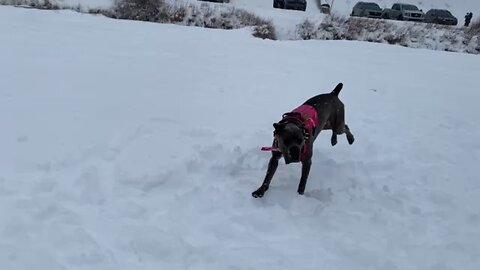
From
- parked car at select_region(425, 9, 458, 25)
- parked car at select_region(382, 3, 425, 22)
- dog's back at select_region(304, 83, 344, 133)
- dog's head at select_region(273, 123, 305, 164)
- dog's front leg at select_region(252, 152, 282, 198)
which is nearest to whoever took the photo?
dog's head at select_region(273, 123, 305, 164)

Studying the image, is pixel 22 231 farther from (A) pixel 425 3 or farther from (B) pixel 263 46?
(A) pixel 425 3

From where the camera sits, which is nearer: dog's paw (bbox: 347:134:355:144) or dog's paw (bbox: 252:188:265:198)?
dog's paw (bbox: 252:188:265:198)

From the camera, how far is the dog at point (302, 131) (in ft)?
13.3

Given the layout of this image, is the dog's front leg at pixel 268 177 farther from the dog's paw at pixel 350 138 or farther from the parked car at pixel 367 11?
the parked car at pixel 367 11

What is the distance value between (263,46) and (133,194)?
27.2 ft

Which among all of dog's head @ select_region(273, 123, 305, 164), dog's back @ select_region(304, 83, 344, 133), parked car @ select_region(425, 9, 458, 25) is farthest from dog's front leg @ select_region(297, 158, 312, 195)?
parked car @ select_region(425, 9, 458, 25)

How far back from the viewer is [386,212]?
4469 millimetres

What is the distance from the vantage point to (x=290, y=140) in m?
4.05

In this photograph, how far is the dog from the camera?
406 centimetres

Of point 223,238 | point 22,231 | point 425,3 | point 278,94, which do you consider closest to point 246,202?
point 223,238

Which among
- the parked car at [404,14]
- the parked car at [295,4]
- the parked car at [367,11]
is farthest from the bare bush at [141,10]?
the parked car at [404,14]

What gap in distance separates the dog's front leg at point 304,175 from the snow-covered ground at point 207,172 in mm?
104

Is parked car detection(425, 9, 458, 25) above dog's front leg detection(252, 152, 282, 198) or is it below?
above

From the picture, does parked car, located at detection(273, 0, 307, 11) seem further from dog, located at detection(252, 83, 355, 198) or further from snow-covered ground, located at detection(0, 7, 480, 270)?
dog, located at detection(252, 83, 355, 198)
